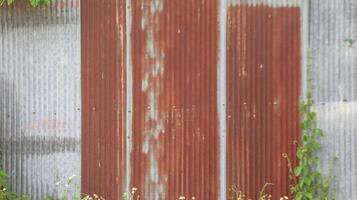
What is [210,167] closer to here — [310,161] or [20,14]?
[310,161]

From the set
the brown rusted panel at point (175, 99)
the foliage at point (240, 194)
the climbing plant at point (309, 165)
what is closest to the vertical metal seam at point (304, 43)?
the climbing plant at point (309, 165)

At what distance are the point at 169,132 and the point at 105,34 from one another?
4.40 ft

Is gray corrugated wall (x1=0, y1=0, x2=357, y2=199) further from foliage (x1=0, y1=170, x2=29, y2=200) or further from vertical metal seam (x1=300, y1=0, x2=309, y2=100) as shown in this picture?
vertical metal seam (x1=300, y1=0, x2=309, y2=100)

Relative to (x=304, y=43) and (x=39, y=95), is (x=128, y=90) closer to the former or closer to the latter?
(x=39, y=95)

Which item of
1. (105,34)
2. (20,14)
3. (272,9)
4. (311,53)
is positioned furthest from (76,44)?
(311,53)

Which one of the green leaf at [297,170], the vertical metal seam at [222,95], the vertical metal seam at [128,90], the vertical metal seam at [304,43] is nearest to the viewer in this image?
the green leaf at [297,170]

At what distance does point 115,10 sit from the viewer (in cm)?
652

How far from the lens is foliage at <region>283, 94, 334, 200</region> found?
20.2ft


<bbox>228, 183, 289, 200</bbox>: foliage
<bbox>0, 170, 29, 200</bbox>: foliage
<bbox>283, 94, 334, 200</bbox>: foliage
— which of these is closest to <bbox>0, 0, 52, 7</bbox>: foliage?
<bbox>0, 170, 29, 200</bbox>: foliage

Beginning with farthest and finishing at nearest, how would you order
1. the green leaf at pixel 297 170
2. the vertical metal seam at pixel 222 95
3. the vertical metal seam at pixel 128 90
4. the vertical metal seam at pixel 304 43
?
the vertical metal seam at pixel 128 90
the vertical metal seam at pixel 222 95
the vertical metal seam at pixel 304 43
the green leaf at pixel 297 170

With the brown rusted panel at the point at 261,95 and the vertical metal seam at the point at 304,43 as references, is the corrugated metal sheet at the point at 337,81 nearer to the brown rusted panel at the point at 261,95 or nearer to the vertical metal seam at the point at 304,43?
the vertical metal seam at the point at 304,43

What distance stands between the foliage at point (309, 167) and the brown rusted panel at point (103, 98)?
1.95 m

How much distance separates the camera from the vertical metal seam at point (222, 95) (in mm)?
6387

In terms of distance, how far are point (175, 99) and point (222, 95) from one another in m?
0.53
